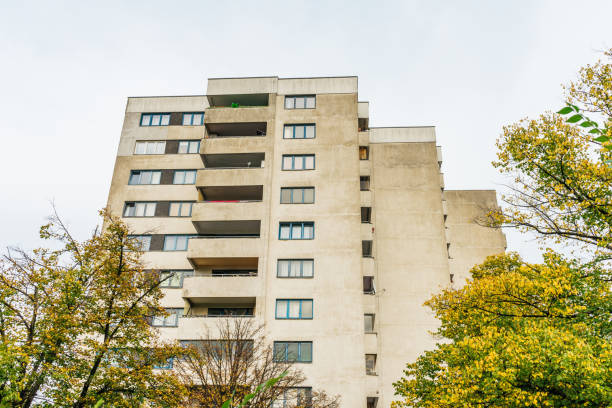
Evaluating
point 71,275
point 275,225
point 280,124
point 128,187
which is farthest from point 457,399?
point 128,187

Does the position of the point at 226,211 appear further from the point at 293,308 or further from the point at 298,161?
the point at 293,308

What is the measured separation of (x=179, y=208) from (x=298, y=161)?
32.0 feet

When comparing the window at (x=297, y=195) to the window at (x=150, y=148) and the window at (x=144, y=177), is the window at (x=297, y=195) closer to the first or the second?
the window at (x=144, y=177)

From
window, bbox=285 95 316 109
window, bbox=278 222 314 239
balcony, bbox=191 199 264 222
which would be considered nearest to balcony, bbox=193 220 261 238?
balcony, bbox=191 199 264 222

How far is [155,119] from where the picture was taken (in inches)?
1453

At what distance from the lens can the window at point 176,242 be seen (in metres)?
31.6

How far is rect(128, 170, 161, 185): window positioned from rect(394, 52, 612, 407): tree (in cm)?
2596

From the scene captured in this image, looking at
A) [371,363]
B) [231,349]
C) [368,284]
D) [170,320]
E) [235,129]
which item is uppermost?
[235,129]

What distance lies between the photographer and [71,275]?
16.0 meters

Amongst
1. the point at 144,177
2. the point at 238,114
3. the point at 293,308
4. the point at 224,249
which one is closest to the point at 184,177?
the point at 144,177

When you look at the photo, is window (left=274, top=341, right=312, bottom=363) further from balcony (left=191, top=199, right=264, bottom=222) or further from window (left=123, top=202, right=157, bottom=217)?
window (left=123, top=202, right=157, bottom=217)

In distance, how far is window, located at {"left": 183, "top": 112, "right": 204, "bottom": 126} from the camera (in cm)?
3650

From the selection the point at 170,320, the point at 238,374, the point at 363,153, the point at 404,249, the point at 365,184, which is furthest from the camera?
the point at 404,249

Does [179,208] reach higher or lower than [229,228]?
higher
